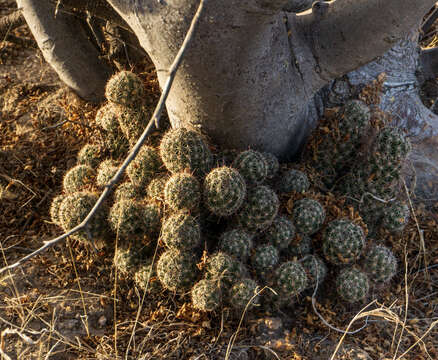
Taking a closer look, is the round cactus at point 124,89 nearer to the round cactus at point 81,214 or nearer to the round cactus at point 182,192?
the round cactus at point 81,214

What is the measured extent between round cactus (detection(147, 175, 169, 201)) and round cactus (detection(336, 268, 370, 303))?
1.34 metres

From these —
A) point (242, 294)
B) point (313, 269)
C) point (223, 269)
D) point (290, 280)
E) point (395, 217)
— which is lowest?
point (395, 217)

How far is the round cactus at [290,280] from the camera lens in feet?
8.29

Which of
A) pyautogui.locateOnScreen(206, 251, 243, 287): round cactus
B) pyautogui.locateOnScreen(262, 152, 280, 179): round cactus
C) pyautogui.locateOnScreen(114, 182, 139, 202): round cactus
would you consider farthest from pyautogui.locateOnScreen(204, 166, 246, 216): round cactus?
pyautogui.locateOnScreen(114, 182, 139, 202): round cactus

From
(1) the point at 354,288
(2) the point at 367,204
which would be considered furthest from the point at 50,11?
(1) the point at 354,288

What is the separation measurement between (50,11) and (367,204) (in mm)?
3258

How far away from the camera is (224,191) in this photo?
2453 millimetres

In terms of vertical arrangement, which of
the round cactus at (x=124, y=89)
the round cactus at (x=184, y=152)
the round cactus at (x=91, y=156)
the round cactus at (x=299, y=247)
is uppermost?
the round cactus at (x=124, y=89)

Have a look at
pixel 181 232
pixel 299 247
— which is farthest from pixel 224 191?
pixel 299 247

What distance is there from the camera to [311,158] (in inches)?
127

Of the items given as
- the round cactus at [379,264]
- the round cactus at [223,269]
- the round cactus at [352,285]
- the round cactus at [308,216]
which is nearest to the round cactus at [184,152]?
the round cactus at [223,269]

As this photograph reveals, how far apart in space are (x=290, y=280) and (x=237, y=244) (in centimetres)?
40

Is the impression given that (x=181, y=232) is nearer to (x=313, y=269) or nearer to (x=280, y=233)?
(x=280, y=233)

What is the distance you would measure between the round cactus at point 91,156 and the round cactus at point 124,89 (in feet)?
1.62
